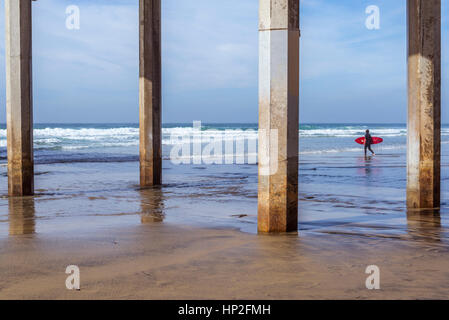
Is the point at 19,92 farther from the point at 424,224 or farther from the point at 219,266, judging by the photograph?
the point at 424,224

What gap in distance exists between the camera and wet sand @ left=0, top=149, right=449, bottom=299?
363cm

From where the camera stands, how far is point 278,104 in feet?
17.3

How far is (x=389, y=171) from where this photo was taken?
14508 millimetres

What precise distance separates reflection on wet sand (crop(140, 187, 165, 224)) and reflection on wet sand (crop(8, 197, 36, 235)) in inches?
56.2

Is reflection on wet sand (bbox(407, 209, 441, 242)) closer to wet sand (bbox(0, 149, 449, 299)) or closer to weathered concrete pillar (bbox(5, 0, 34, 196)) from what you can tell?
wet sand (bbox(0, 149, 449, 299))

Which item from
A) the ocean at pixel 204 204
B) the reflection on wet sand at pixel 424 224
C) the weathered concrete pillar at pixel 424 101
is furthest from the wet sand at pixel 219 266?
the weathered concrete pillar at pixel 424 101

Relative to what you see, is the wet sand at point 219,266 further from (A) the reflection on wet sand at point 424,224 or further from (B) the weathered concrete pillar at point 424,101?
(B) the weathered concrete pillar at point 424,101

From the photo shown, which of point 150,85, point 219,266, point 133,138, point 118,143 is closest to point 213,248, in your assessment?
point 219,266

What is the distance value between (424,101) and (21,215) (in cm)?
596

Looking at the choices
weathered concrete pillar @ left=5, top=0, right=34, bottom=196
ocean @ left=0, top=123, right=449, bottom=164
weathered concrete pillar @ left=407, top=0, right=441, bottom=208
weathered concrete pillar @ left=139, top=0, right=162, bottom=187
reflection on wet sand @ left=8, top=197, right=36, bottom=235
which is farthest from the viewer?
ocean @ left=0, top=123, right=449, bottom=164

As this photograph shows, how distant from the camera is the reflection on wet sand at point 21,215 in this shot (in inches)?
233

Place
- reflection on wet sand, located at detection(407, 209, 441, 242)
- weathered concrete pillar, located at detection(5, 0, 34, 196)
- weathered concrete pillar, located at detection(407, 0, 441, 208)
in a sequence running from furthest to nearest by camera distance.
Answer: weathered concrete pillar, located at detection(5, 0, 34, 196) < weathered concrete pillar, located at detection(407, 0, 441, 208) < reflection on wet sand, located at detection(407, 209, 441, 242)

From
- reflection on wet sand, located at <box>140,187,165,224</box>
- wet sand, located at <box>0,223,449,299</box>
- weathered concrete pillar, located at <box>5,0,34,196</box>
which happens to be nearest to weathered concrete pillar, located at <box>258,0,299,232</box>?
wet sand, located at <box>0,223,449,299</box>
